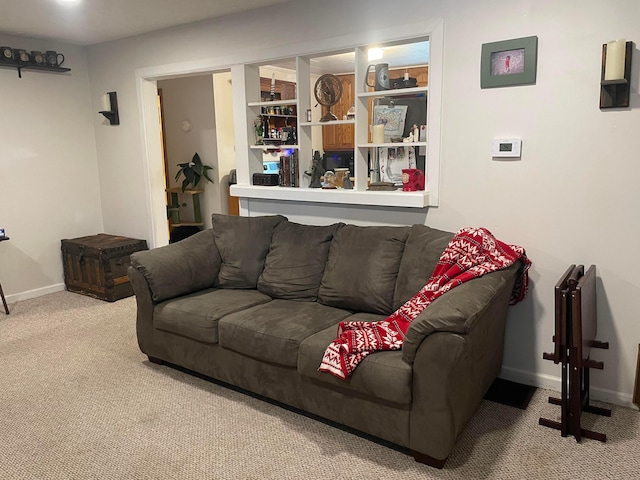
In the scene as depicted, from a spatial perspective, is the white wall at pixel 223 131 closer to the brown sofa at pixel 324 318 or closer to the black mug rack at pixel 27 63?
the black mug rack at pixel 27 63

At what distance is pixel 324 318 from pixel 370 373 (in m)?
0.59

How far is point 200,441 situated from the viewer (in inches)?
91.0

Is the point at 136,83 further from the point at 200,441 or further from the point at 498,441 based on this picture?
the point at 498,441

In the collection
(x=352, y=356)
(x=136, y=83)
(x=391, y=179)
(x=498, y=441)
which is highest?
(x=136, y=83)

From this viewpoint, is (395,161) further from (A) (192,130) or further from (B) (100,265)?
(A) (192,130)

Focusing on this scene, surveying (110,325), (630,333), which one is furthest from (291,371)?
(110,325)

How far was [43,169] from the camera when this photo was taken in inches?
180

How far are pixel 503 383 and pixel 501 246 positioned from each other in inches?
33.5

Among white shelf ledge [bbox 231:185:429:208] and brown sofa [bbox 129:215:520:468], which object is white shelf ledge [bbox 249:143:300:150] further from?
brown sofa [bbox 129:215:520:468]

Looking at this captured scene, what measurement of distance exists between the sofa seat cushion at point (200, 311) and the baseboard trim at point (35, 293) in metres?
2.30

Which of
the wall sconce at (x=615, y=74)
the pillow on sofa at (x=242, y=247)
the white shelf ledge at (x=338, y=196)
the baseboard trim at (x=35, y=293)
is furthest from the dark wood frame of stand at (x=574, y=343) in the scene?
the baseboard trim at (x=35, y=293)

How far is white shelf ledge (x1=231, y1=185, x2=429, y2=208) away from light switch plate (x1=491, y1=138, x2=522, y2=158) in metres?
0.46

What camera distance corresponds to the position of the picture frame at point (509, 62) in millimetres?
2521

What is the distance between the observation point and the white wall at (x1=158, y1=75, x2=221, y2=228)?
18.3 feet
